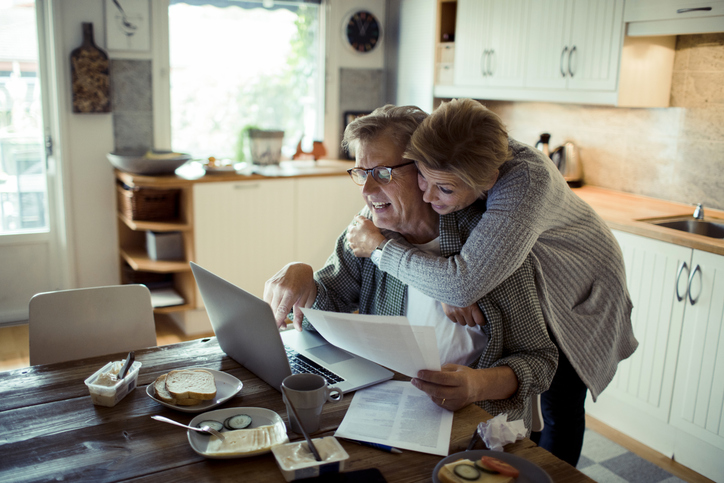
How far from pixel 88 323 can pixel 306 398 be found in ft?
3.00

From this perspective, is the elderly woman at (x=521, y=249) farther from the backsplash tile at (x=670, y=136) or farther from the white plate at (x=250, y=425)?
the backsplash tile at (x=670, y=136)

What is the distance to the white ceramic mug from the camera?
1165 millimetres

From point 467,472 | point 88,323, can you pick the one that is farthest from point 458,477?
point 88,323

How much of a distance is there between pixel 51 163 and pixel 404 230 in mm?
2856

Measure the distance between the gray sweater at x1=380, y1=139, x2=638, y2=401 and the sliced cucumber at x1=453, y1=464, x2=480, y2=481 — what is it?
0.44 meters

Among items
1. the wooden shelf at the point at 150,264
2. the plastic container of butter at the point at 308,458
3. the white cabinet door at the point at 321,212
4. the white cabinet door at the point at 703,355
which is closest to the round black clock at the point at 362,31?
the white cabinet door at the point at 321,212

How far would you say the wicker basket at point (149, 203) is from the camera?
3477mm

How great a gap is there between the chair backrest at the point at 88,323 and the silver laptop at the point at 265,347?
39 centimetres

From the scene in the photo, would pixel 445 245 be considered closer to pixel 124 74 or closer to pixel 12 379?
pixel 12 379

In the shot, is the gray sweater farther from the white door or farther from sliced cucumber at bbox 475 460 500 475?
the white door

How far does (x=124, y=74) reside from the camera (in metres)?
3.67

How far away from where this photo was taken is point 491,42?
3.49m

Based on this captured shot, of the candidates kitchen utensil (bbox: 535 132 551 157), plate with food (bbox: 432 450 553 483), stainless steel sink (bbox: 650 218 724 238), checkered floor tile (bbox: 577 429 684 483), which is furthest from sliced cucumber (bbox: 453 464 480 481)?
kitchen utensil (bbox: 535 132 551 157)

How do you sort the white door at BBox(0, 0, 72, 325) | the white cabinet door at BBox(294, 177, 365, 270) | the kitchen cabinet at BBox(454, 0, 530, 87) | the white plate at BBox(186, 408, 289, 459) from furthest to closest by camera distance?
the white cabinet door at BBox(294, 177, 365, 270) < the white door at BBox(0, 0, 72, 325) < the kitchen cabinet at BBox(454, 0, 530, 87) < the white plate at BBox(186, 408, 289, 459)
